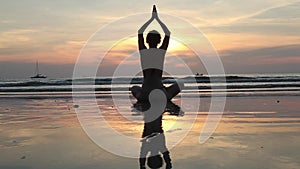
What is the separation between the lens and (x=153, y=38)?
9336mm

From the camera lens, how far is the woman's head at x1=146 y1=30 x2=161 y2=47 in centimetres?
935

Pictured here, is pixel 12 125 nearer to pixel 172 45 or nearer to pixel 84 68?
pixel 172 45

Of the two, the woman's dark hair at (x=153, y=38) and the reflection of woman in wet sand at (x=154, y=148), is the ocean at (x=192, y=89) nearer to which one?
the woman's dark hair at (x=153, y=38)

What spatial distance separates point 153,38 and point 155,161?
230 inches

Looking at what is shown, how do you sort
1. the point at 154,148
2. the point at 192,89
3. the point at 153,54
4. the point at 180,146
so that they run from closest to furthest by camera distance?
the point at 154,148, the point at 180,146, the point at 153,54, the point at 192,89

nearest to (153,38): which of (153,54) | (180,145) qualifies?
(153,54)

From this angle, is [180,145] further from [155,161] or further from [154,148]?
[155,161]

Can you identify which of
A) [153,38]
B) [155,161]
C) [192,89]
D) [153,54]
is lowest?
[155,161]

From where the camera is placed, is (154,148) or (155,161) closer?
(155,161)

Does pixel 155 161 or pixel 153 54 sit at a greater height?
pixel 153 54

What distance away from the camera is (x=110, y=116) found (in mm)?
7906

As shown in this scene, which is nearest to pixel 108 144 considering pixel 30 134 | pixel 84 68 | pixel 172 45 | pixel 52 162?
pixel 52 162

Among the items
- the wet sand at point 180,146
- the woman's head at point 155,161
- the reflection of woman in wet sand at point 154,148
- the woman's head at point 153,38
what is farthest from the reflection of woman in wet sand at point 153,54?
the woman's head at point 155,161

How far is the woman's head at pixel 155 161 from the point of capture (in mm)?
3660
